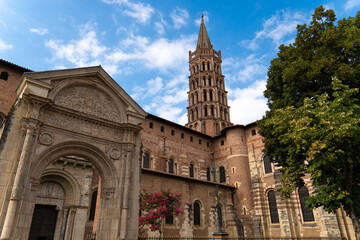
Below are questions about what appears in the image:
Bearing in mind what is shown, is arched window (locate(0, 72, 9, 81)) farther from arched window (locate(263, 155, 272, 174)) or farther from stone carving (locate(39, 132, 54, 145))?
arched window (locate(263, 155, 272, 174))

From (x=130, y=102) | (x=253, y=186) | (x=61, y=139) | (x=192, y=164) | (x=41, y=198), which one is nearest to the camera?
(x=61, y=139)

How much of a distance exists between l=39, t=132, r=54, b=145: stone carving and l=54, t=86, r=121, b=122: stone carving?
1527 millimetres

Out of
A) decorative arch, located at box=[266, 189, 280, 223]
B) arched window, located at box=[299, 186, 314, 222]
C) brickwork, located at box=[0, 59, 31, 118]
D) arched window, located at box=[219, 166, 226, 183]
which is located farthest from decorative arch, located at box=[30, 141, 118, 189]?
arched window, located at box=[219, 166, 226, 183]

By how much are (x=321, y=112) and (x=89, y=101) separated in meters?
10.4

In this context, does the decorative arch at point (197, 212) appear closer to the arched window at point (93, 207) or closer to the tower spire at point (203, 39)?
the arched window at point (93, 207)

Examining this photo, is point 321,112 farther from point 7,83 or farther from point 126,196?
point 7,83

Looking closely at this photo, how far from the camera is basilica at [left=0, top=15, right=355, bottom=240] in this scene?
31.9ft

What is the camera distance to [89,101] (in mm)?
12164

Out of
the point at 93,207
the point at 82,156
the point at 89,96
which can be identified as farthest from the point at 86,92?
the point at 93,207

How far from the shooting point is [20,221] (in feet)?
28.6

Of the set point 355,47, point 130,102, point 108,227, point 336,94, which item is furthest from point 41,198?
point 355,47

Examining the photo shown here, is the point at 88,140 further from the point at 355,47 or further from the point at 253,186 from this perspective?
the point at 253,186

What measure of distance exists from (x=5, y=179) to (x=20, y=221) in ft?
5.25

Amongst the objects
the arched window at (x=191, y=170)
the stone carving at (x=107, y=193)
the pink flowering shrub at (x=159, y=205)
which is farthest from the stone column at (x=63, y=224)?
the arched window at (x=191, y=170)
